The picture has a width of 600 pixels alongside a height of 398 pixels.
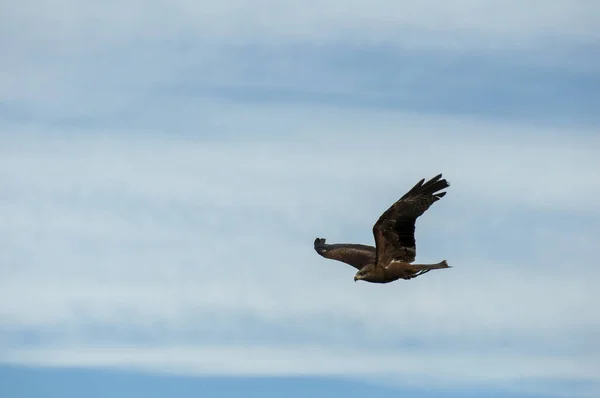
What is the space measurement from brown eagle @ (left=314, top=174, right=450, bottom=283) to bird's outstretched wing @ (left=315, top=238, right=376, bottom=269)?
4.71 ft

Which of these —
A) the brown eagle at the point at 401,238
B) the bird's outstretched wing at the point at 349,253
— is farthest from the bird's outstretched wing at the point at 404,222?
the bird's outstretched wing at the point at 349,253

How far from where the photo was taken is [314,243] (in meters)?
51.5

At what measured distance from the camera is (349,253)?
4856 cm

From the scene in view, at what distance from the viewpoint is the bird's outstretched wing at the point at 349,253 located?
47.2 metres

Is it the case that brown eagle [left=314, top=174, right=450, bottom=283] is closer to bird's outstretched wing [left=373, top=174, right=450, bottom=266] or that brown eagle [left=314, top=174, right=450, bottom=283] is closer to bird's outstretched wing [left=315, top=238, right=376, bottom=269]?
bird's outstretched wing [left=373, top=174, right=450, bottom=266]

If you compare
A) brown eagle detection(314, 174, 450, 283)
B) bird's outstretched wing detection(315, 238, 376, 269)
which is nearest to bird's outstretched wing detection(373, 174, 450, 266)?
brown eagle detection(314, 174, 450, 283)

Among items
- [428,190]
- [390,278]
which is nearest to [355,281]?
[390,278]

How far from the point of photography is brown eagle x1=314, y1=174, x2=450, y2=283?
139 ft

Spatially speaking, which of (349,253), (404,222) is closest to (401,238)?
(404,222)

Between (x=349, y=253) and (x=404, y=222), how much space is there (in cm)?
598

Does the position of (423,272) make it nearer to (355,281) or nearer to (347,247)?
(355,281)

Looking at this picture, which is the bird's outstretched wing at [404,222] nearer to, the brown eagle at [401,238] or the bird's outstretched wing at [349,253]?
the brown eagle at [401,238]

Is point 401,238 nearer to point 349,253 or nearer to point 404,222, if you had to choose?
point 404,222

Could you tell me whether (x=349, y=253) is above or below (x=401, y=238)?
above
